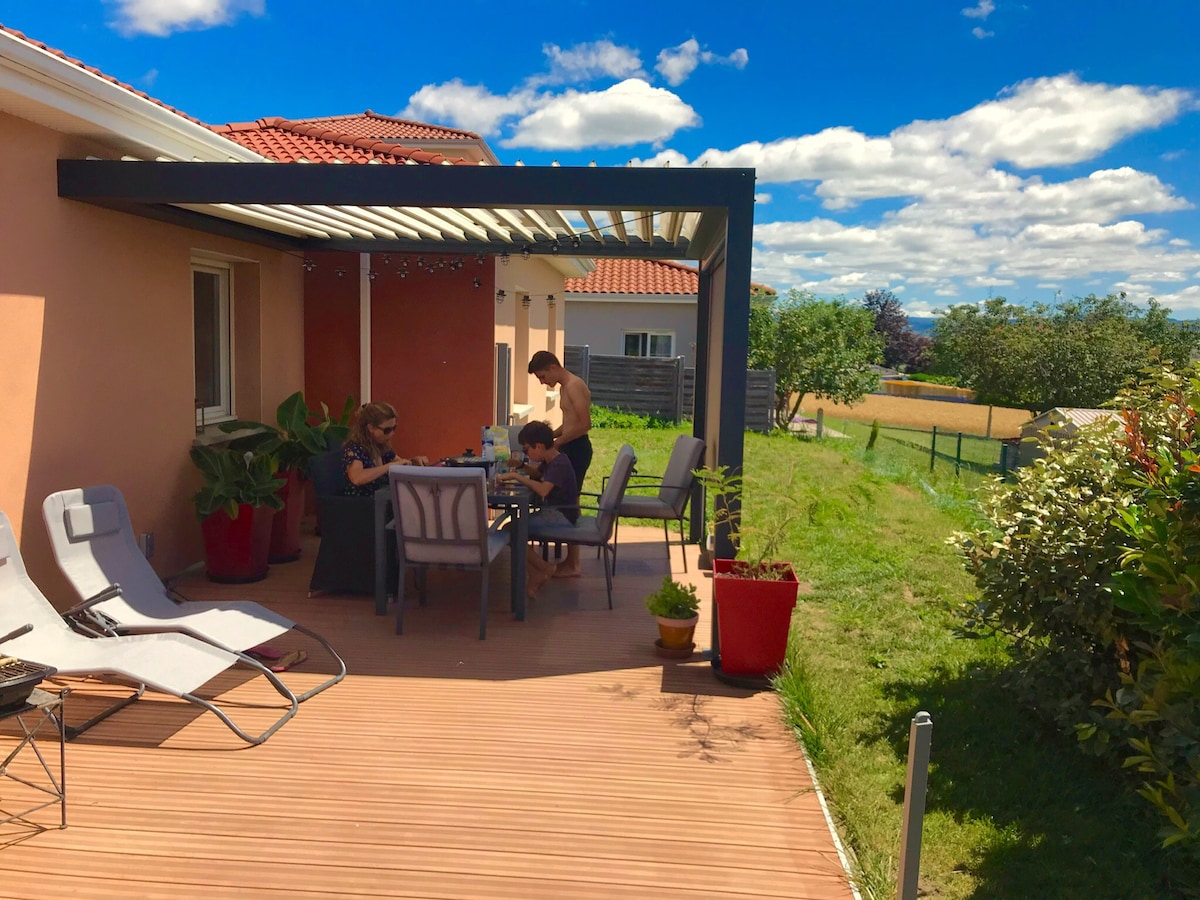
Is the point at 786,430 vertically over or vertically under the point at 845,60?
under

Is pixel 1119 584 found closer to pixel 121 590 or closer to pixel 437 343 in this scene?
pixel 121 590

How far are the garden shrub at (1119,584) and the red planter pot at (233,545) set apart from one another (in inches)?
185

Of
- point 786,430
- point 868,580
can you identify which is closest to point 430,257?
point 868,580

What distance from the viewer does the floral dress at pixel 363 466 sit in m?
6.46

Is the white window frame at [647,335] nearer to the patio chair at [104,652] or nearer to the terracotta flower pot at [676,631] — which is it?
the terracotta flower pot at [676,631]

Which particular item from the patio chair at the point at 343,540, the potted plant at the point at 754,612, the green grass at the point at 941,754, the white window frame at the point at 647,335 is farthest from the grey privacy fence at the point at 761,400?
the potted plant at the point at 754,612

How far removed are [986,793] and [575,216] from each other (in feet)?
16.9

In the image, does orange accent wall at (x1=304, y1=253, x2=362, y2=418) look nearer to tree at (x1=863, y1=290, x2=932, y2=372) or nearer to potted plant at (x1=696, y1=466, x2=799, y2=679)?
potted plant at (x1=696, y1=466, x2=799, y2=679)

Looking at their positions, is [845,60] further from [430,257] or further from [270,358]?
[270,358]

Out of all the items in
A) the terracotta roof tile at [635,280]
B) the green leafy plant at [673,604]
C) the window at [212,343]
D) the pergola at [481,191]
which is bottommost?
the green leafy plant at [673,604]

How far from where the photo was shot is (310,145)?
7887mm

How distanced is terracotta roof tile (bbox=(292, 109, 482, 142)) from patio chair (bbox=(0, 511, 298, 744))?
10.9m

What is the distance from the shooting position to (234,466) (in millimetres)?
6844

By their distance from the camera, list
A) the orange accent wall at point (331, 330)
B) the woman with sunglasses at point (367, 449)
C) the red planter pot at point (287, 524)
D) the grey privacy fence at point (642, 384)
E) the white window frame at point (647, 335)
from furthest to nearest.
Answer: the white window frame at point (647, 335)
the grey privacy fence at point (642, 384)
the orange accent wall at point (331, 330)
the red planter pot at point (287, 524)
the woman with sunglasses at point (367, 449)
